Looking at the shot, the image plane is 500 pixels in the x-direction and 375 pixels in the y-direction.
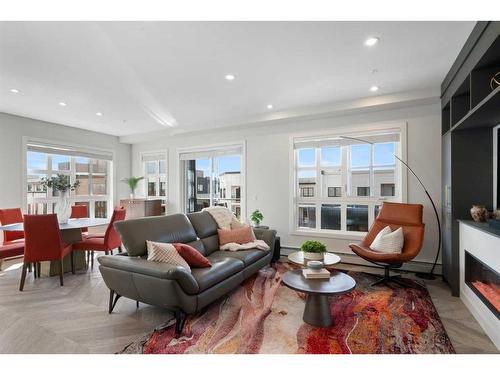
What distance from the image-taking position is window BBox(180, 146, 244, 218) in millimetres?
5621

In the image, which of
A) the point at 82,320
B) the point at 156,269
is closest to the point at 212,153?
the point at 156,269

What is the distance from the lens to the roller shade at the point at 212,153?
5.45 m

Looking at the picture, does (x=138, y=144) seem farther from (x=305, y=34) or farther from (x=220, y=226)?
(x=305, y=34)

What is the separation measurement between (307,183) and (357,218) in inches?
42.5

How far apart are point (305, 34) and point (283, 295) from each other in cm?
273

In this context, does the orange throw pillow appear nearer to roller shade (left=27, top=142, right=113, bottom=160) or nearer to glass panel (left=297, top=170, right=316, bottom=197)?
glass panel (left=297, top=170, right=316, bottom=197)

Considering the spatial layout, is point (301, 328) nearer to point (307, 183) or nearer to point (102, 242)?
point (307, 183)

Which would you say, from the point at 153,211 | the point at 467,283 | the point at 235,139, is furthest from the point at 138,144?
the point at 467,283

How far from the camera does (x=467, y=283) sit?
8.93 feet

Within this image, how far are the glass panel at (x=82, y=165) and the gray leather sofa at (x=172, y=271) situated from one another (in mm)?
4008

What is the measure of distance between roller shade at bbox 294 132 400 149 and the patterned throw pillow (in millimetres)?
3164

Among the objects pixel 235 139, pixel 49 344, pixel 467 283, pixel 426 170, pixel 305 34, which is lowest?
pixel 49 344

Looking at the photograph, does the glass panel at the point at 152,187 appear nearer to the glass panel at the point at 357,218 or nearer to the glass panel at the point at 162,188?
the glass panel at the point at 162,188
